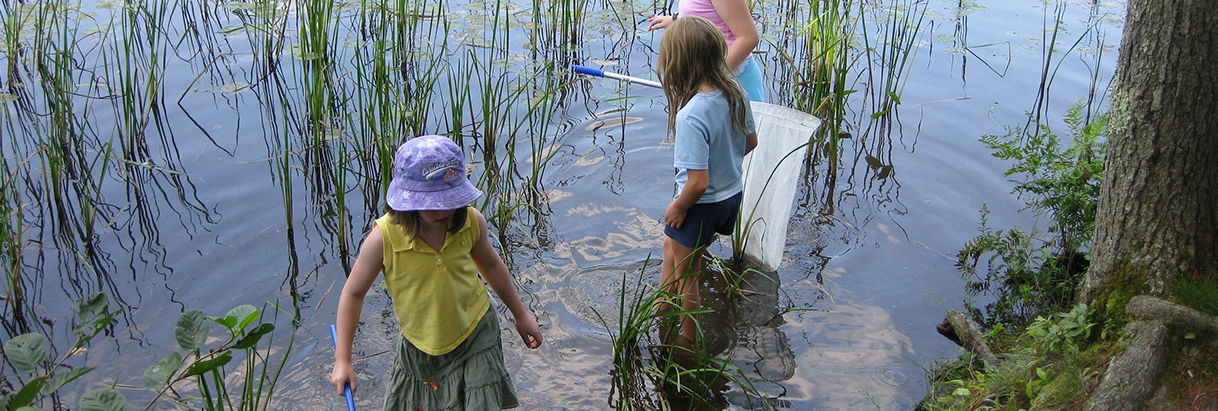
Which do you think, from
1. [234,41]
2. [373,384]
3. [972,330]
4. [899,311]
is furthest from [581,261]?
[234,41]

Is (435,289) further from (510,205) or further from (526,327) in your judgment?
(510,205)

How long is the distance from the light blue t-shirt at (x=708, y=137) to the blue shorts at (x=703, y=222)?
62 mm

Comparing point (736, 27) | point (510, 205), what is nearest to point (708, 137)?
point (736, 27)

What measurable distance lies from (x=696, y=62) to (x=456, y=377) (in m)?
1.06

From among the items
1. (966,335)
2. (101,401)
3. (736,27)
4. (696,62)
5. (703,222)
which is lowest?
(966,335)

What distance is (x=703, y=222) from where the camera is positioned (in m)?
2.54

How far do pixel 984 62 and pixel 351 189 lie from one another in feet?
13.7

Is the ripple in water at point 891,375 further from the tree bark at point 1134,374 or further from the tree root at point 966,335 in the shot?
the tree bark at point 1134,374

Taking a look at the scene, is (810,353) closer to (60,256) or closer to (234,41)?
(60,256)

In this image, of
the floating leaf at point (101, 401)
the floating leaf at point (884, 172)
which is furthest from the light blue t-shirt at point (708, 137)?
the floating leaf at point (884, 172)

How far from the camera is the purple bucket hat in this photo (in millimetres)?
1824

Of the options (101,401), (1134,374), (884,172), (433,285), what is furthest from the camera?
(884,172)

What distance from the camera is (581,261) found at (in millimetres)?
3502

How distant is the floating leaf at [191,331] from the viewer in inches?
69.4
